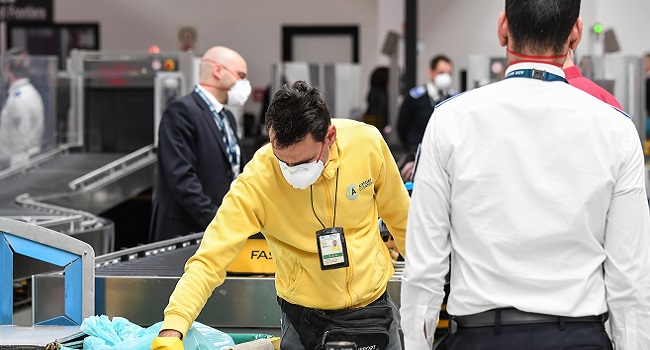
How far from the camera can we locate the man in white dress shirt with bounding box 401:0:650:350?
2.30 meters

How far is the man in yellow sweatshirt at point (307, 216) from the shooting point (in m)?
2.81

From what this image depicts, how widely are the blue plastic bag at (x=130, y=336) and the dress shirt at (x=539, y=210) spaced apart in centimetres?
91

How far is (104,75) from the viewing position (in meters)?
10.1

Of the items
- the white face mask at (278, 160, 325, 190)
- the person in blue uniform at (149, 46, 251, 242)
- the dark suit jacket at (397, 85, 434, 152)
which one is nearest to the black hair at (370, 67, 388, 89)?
the dark suit jacket at (397, 85, 434, 152)

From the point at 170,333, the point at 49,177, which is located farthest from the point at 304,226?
the point at 49,177

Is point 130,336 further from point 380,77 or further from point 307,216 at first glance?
point 380,77

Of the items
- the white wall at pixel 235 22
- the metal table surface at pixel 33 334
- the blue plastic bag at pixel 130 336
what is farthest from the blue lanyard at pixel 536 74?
the white wall at pixel 235 22

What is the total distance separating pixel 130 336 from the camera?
318 centimetres

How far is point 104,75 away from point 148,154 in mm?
1045

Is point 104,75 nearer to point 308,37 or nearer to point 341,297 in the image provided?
point 341,297

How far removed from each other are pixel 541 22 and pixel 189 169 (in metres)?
3.11

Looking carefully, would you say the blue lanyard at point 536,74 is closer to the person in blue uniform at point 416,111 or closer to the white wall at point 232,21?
the person in blue uniform at point 416,111

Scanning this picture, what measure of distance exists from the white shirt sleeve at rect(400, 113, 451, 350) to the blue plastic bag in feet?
2.82

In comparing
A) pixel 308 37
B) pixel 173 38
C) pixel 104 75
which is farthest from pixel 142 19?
A: pixel 104 75
